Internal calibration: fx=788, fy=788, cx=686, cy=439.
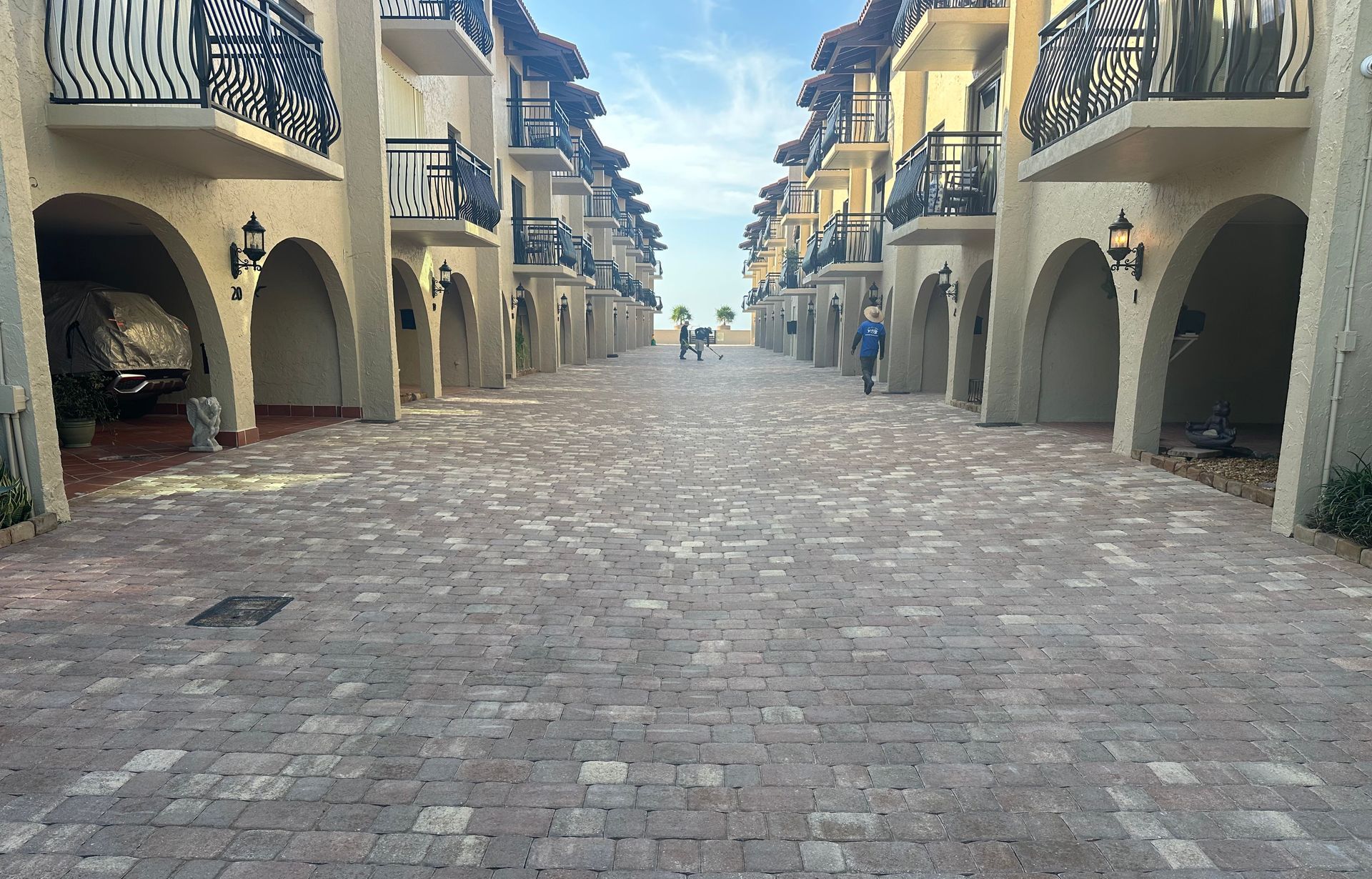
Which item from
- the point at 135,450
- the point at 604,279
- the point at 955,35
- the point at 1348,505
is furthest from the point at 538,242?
the point at 1348,505

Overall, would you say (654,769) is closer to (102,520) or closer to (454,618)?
(454,618)

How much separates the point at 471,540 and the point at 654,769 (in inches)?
131

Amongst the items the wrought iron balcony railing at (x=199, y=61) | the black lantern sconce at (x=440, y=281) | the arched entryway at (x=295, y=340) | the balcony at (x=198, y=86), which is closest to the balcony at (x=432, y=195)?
the black lantern sconce at (x=440, y=281)

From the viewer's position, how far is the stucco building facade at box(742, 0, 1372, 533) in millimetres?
5859

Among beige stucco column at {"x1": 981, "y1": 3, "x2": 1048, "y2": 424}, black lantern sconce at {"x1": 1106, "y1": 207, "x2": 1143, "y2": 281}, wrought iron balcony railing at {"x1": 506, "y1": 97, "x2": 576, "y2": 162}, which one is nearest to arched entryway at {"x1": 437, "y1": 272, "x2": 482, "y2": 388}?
wrought iron balcony railing at {"x1": 506, "y1": 97, "x2": 576, "y2": 162}

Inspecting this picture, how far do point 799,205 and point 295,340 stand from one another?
28073 mm

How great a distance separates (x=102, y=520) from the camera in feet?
20.4

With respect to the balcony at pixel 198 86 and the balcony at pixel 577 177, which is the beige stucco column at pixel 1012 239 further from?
the balcony at pixel 577 177

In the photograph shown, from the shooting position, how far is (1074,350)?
12.3 meters

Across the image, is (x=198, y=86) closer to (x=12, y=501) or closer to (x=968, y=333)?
(x=12, y=501)

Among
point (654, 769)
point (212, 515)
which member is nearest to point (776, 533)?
point (654, 769)

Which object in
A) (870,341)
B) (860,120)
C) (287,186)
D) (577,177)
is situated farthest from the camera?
(577,177)

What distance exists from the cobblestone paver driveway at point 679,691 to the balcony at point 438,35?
9050mm

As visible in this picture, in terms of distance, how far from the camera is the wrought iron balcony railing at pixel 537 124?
21.6 m
